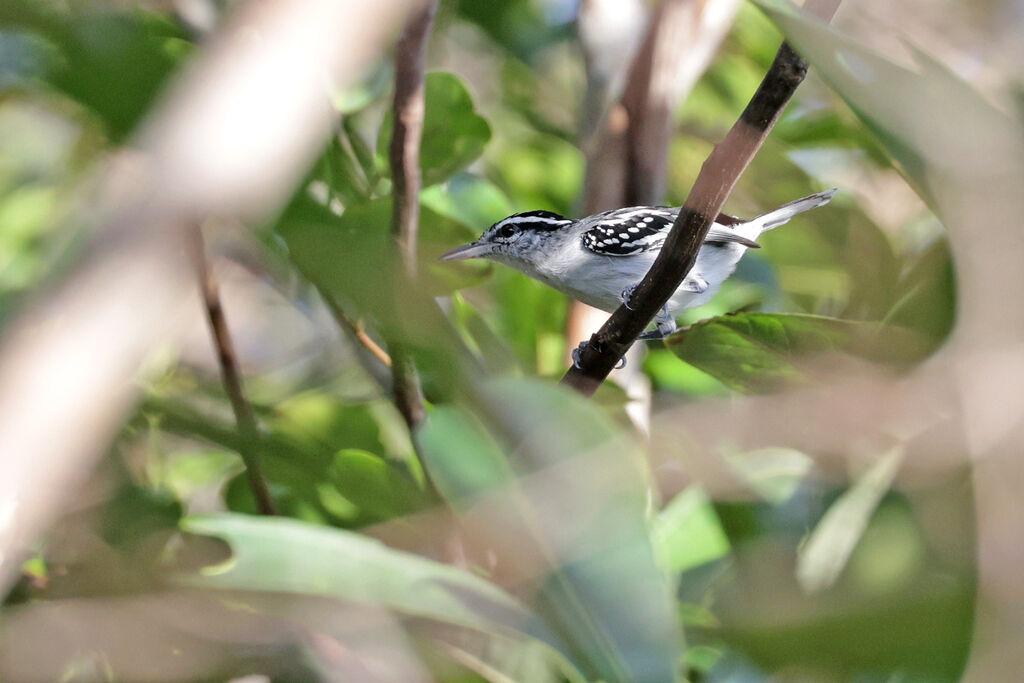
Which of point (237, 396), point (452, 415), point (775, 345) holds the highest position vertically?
point (775, 345)

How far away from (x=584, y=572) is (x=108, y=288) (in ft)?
1.25

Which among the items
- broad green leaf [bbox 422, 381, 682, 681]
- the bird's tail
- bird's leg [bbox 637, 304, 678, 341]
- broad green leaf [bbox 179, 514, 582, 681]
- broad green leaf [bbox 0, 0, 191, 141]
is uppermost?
the bird's tail

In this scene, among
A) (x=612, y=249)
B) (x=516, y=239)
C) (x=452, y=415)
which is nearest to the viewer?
(x=452, y=415)

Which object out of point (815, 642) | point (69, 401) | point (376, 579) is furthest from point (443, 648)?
point (69, 401)

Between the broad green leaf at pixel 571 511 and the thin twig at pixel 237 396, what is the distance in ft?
1.42

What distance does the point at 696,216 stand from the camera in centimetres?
90

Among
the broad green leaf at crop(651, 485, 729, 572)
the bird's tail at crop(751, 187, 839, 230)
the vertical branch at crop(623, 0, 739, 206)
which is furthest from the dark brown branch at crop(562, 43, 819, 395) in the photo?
the vertical branch at crop(623, 0, 739, 206)

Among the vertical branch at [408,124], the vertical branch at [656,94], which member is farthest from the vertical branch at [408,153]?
the vertical branch at [656,94]

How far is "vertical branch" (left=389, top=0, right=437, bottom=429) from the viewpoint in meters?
1.14

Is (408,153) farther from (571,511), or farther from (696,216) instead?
(571,511)

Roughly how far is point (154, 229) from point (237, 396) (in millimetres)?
592

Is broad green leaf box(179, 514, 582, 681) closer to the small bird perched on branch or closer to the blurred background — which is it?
the blurred background

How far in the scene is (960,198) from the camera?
29.1 inches

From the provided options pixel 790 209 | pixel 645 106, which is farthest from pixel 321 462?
pixel 645 106
